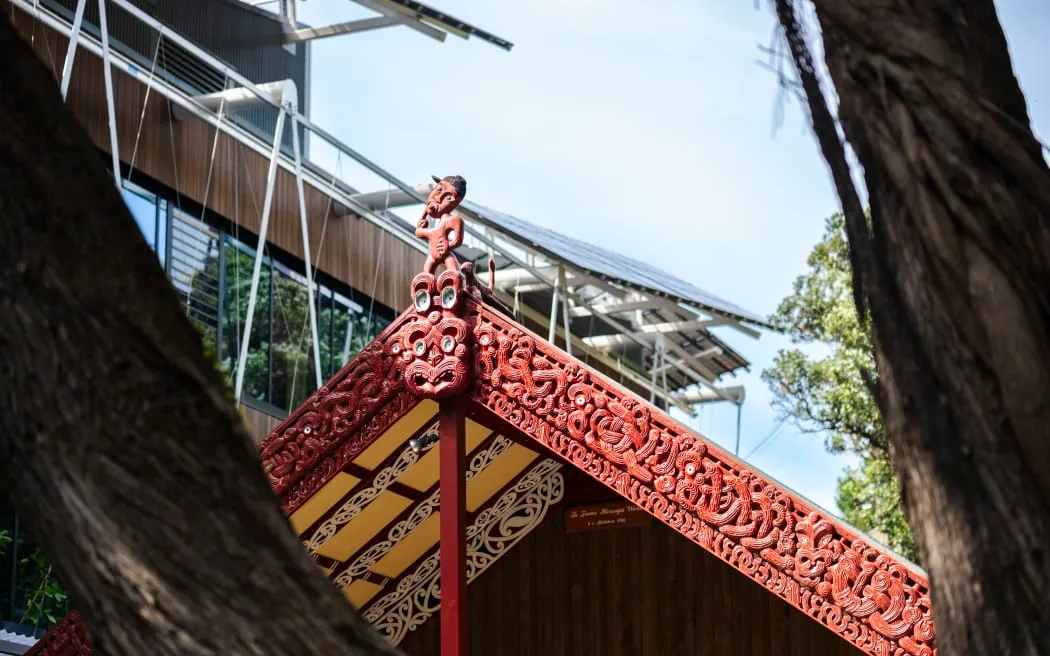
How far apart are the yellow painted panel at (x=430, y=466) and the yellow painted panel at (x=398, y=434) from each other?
26 cm

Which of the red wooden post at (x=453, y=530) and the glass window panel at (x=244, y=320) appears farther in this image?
the glass window panel at (x=244, y=320)

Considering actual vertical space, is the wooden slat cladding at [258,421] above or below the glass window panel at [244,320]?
below

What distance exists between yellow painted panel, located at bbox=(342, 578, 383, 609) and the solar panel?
382 cm

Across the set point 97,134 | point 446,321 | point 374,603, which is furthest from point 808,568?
point 97,134

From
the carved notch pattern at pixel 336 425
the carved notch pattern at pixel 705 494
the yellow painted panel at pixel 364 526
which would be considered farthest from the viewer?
the yellow painted panel at pixel 364 526

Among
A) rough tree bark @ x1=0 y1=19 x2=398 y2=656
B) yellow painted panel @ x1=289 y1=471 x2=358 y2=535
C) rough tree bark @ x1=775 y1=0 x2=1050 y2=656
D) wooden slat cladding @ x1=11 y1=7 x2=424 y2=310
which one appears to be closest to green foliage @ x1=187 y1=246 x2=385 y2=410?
wooden slat cladding @ x1=11 y1=7 x2=424 y2=310

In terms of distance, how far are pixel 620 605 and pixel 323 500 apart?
2113mm

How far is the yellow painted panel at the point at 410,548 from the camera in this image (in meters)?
8.53

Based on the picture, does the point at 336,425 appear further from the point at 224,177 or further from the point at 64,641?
the point at 224,177

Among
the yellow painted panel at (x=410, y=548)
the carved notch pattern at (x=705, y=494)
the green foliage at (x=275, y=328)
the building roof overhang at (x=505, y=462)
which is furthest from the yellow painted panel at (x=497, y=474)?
the green foliage at (x=275, y=328)

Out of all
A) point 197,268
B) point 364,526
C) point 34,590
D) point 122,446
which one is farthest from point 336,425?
point 197,268

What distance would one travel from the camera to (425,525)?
8547mm

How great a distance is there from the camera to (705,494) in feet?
20.4

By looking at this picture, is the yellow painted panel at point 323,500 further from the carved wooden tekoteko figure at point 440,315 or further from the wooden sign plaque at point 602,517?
the wooden sign plaque at point 602,517
